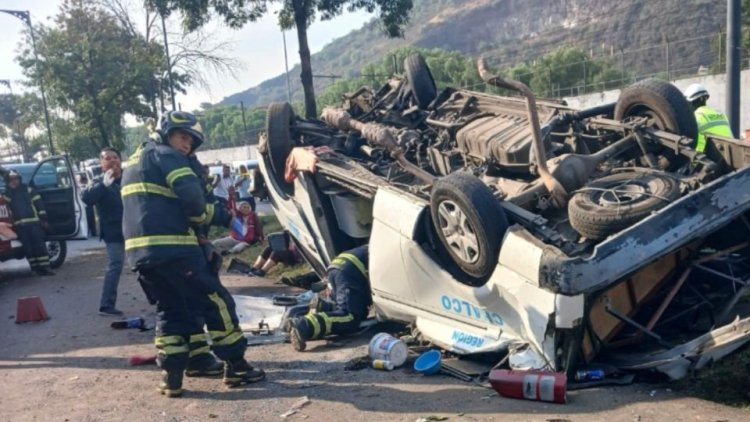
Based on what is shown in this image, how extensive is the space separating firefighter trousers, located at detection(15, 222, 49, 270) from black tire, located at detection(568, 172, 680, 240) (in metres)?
8.22

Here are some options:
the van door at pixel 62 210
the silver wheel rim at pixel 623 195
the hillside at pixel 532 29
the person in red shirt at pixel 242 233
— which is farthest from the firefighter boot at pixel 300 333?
the hillside at pixel 532 29

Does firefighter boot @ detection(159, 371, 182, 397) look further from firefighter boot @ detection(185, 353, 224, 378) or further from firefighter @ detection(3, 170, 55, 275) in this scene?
firefighter @ detection(3, 170, 55, 275)

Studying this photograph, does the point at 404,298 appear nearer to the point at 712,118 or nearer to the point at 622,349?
the point at 622,349

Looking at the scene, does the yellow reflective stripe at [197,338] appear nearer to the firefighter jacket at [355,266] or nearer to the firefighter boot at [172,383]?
the firefighter boot at [172,383]

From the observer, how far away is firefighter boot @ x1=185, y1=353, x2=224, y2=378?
4941mm

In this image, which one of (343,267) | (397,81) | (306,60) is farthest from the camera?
(306,60)

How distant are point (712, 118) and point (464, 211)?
269 centimetres

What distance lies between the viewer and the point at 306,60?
12539 millimetres

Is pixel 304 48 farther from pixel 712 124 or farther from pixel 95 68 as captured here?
pixel 95 68

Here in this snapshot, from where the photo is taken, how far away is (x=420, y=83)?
6953 millimetres

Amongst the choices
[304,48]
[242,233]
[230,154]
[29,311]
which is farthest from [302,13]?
[230,154]

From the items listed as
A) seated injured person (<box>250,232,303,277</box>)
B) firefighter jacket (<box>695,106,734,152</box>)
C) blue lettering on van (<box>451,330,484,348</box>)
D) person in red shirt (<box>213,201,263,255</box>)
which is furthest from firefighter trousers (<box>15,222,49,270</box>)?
firefighter jacket (<box>695,106,734,152</box>)

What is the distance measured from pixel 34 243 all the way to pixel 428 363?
7.55 metres

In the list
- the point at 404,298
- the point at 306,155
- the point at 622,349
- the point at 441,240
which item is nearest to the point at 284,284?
the point at 306,155
